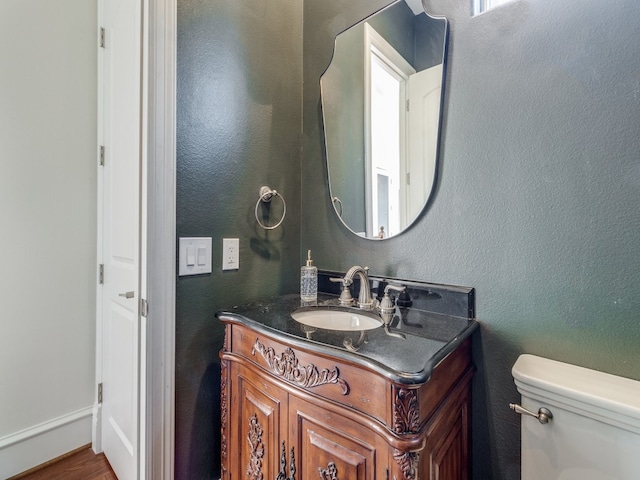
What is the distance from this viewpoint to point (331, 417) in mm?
715

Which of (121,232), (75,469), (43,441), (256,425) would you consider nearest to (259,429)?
(256,425)

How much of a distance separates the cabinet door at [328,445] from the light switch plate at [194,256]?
1.89 ft

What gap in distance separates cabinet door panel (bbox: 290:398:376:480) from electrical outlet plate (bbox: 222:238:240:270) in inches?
23.2

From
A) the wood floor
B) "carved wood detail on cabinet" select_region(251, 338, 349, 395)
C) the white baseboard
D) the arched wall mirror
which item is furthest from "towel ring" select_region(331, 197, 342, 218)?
the white baseboard

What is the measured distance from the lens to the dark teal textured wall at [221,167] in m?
1.08

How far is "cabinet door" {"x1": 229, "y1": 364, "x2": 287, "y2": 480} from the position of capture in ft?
2.75

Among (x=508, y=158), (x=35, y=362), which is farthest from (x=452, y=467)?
(x=35, y=362)

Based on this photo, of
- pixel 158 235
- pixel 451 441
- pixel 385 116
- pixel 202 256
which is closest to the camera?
pixel 451 441

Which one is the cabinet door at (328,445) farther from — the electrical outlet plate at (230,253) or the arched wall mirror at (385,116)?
the arched wall mirror at (385,116)

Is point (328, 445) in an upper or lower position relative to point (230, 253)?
lower

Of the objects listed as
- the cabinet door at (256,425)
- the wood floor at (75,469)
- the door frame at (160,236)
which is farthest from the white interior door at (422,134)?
the wood floor at (75,469)

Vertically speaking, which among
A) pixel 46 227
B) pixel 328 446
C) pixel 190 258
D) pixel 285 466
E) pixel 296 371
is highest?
pixel 46 227

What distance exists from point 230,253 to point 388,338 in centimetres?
71

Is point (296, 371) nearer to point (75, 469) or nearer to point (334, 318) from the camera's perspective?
point (334, 318)
